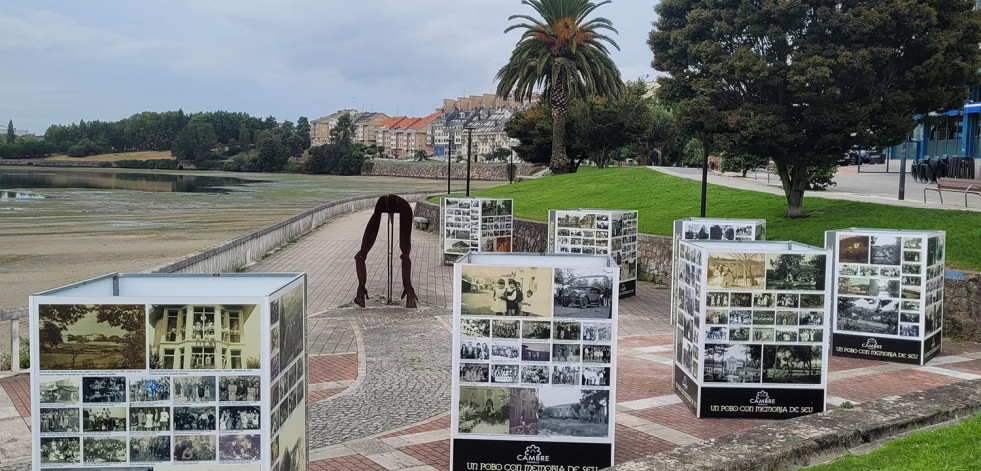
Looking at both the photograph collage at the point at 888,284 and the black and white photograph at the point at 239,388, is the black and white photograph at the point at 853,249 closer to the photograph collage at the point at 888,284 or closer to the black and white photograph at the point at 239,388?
the photograph collage at the point at 888,284

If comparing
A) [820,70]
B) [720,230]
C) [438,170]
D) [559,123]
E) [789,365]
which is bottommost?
[789,365]

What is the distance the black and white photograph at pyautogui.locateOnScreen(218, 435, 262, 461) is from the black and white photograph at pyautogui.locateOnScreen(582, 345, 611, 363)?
2794 millimetres

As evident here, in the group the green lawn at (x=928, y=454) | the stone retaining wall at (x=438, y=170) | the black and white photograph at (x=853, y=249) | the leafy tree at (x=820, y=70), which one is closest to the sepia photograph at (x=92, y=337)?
the green lawn at (x=928, y=454)

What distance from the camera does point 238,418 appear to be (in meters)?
5.05

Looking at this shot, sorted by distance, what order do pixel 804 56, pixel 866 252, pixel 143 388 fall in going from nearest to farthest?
pixel 143 388 < pixel 866 252 < pixel 804 56

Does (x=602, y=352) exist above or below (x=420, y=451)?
above

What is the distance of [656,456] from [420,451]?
2.66 metres

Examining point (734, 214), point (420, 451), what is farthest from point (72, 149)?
point (420, 451)

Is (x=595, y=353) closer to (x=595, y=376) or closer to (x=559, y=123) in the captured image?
(x=595, y=376)

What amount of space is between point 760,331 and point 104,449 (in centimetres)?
649

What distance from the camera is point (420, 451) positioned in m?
7.83

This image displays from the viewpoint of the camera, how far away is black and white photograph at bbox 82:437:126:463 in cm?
506

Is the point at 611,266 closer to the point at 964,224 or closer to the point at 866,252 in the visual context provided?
the point at 866,252

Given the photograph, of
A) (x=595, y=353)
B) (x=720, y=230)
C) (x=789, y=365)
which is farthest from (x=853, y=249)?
(x=595, y=353)
